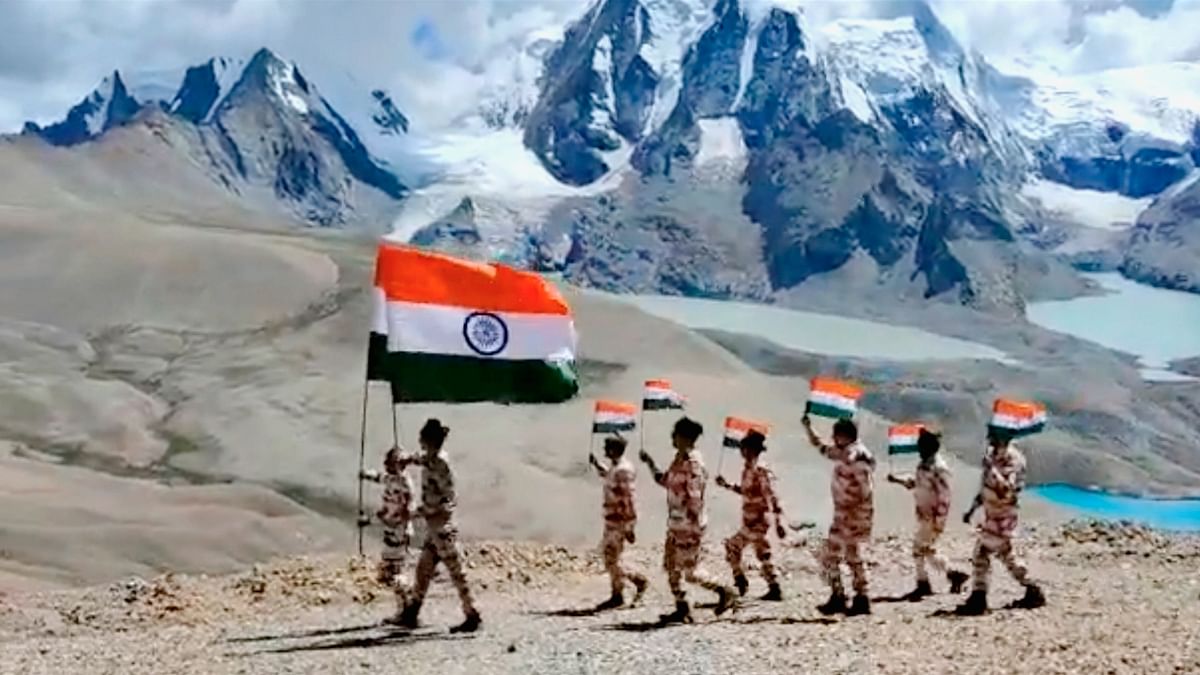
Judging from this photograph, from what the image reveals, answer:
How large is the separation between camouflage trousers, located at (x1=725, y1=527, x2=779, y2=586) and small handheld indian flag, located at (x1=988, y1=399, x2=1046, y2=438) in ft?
9.25

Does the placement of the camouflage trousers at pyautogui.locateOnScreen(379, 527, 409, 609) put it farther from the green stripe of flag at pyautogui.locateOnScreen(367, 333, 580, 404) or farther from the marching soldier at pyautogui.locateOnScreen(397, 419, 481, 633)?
the green stripe of flag at pyautogui.locateOnScreen(367, 333, 580, 404)

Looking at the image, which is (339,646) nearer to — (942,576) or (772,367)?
(942,576)

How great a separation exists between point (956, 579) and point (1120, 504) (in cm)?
12050

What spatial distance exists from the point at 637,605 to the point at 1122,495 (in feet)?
413

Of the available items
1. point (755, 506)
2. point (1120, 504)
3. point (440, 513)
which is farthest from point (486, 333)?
point (1120, 504)

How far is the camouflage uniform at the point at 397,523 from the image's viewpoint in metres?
18.2

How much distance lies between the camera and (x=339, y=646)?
667 inches

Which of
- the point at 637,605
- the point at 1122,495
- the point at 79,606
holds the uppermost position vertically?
the point at 637,605

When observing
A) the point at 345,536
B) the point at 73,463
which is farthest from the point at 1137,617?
the point at 73,463

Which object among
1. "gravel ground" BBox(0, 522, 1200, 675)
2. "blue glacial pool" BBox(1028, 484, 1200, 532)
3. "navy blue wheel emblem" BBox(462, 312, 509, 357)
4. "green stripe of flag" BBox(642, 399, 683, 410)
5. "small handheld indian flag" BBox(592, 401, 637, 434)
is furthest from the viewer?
"blue glacial pool" BBox(1028, 484, 1200, 532)

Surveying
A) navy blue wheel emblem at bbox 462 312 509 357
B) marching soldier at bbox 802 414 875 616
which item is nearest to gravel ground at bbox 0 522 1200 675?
marching soldier at bbox 802 414 875 616

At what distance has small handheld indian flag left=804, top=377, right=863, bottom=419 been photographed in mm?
18922

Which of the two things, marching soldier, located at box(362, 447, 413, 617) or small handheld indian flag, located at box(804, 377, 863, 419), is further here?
small handheld indian flag, located at box(804, 377, 863, 419)

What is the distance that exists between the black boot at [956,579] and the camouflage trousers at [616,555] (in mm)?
3620
